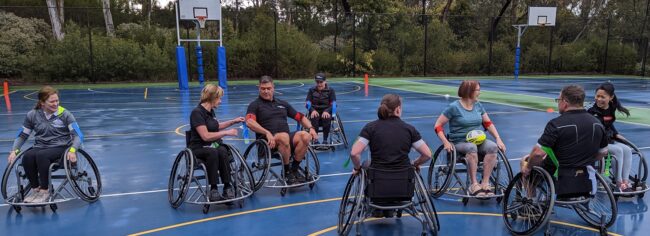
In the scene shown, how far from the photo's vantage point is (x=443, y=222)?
4.18 meters

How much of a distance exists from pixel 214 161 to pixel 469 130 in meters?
2.32

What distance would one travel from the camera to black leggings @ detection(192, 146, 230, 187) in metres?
4.42

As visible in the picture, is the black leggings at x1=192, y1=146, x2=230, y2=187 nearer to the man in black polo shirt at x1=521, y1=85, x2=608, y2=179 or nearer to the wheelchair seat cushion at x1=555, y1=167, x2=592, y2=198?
the man in black polo shirt at x1=521, y1=85, x2=608, y2=179

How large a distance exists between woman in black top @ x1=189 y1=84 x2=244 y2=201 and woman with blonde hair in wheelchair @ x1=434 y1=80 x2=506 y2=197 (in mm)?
1920

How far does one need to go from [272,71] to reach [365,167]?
19.3 meters

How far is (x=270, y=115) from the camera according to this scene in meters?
5.23

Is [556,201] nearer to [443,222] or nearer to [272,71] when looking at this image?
[443,222]

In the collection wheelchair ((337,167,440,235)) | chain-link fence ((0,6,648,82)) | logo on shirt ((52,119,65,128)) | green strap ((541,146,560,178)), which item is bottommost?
wheelchair ((337,167,440,235))

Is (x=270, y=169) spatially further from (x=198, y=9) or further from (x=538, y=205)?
(x=198, y=9)

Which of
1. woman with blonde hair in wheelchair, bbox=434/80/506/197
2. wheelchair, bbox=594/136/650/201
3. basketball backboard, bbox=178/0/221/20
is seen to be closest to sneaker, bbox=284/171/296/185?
woman with blonde hair in wheelchair, bbox=434/80/506/197

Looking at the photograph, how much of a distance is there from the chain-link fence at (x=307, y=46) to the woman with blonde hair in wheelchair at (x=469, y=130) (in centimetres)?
1760

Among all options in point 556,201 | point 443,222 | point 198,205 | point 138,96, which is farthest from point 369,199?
point 138,96

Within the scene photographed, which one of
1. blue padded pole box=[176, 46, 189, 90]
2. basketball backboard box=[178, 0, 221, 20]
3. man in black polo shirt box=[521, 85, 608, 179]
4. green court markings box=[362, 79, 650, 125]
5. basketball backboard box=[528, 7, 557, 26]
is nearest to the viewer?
man in black polo shirt box=[521, 85, 608, 179]

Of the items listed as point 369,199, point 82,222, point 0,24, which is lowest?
point 82,222
